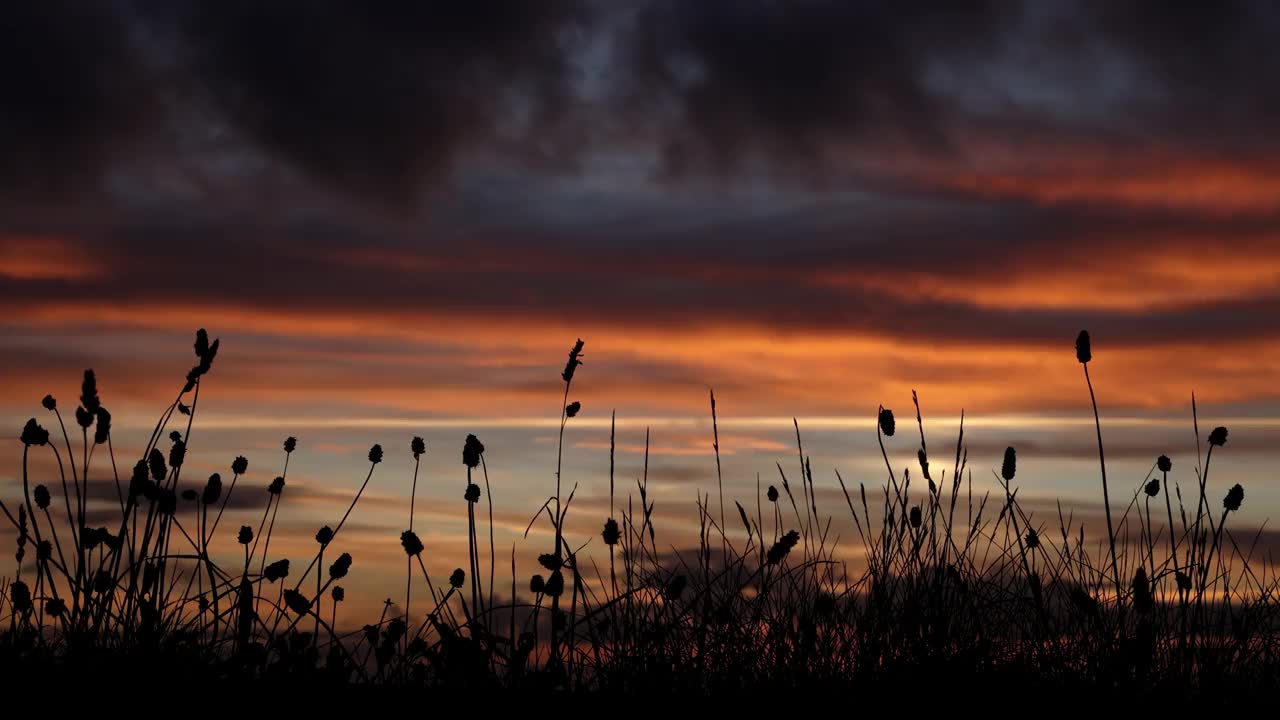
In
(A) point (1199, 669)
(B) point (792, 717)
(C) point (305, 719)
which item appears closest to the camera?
(C) point (305, 719)

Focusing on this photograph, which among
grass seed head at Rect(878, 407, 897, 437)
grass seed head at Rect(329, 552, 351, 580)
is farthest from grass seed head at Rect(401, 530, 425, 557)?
grass seed head at Rect(878, 407, 897, 437)

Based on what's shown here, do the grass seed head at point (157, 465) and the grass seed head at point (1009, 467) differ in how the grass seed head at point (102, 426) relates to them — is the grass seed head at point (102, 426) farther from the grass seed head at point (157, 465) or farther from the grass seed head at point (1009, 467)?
the grass seed head at point (1009, 467)

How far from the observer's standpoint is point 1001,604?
4.87 metres

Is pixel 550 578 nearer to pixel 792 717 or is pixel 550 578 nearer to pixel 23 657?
pixel 792 717

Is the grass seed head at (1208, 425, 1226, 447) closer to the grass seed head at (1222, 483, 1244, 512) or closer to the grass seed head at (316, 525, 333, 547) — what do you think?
the grass seed head at (1222, 483, 1244, 512)

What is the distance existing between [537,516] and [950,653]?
150 cm

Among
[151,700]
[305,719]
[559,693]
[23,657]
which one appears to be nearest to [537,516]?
[559,693]

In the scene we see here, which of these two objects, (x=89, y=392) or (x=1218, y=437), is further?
(x=1218, y=437)

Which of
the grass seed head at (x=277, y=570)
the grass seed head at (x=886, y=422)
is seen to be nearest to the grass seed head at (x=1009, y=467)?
the grass seed head at (x=886, y=422)

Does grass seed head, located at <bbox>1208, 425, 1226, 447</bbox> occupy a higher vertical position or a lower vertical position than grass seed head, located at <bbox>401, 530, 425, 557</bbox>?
higher

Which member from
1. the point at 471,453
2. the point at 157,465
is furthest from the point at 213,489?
the point at 471,453

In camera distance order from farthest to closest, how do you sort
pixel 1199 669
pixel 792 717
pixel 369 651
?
pixel 1199 669, pixel 369 651, pixel 792 717

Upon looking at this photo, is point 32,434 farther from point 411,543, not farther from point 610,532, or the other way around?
point 610,532

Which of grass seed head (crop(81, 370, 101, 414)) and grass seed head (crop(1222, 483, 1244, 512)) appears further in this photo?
grass seed head (crop(1222, 483, 1244, 512))
